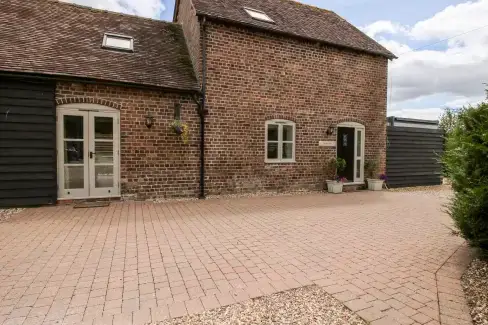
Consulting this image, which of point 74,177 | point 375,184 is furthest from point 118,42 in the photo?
point 375,184

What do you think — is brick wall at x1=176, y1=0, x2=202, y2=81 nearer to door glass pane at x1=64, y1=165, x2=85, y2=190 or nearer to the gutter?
the gutter

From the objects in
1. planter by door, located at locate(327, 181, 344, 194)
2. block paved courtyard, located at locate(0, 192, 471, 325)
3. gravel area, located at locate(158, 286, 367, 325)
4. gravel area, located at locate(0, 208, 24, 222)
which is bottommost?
gravel area, located at locate(158, 286, 367, 325)

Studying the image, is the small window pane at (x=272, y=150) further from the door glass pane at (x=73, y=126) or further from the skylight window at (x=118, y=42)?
the door glass pane at (x=73, y=126)

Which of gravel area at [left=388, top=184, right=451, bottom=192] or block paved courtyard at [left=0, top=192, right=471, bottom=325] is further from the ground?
gravel area at [left=388, top=184, right=451, bottom=192]

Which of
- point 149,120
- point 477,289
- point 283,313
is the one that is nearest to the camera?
point 283,313

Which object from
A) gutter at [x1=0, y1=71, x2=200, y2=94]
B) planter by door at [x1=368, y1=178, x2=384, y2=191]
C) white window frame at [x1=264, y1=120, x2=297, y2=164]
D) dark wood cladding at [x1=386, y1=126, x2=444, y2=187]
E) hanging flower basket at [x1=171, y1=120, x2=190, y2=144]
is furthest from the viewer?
dark wood cladding at [x1=386, y1=126, x2=444, y2=187]

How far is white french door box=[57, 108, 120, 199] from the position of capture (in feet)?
23.0

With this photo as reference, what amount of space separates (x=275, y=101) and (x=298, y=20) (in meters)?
3.50

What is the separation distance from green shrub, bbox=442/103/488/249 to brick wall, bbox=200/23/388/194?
5.55 metres

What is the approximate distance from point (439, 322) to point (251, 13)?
9.36 metres

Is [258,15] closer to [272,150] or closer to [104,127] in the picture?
[272,150]

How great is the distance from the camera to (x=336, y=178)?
32.6 feet

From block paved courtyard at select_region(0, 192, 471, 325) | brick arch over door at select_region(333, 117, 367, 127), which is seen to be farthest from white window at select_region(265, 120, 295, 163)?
block paved courtyard at select_region(0, 192, 471, 325)

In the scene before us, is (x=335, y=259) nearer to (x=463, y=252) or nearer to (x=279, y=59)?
(x=463, y=252)
